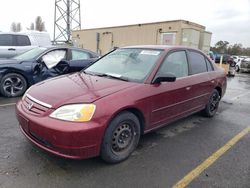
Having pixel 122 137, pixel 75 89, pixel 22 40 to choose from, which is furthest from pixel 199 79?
pixel 22 40

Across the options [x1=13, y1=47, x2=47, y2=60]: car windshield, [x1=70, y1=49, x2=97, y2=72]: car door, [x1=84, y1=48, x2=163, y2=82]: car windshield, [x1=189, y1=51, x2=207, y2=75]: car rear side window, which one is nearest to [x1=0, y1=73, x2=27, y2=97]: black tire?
[x1=13, y1=47, x2=47, y2=60]: car windshield

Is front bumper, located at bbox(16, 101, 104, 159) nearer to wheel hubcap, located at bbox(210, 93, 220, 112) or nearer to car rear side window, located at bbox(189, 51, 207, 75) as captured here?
car rear side window, located at bbox(189, 51, 207, 75)

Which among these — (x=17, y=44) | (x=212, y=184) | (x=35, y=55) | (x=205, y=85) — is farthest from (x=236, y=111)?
(x=17, y=44)

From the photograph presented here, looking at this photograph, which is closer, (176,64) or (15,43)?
(176,64)

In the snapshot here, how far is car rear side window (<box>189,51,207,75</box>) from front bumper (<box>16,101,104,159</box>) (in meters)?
2.45

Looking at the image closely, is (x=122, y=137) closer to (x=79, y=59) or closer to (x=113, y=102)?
(x=113, y=102)

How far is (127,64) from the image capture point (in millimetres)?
3953

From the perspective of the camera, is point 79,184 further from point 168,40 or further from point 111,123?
point 168,40

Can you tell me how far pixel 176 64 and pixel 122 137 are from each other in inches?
67.1

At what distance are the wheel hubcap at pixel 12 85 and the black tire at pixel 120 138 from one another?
4.25m

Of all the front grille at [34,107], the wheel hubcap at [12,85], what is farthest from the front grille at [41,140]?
the wheel hubcap at [12,85]

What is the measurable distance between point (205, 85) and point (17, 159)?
3.52 meters

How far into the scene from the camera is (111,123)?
116 inches

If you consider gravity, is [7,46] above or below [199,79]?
above
